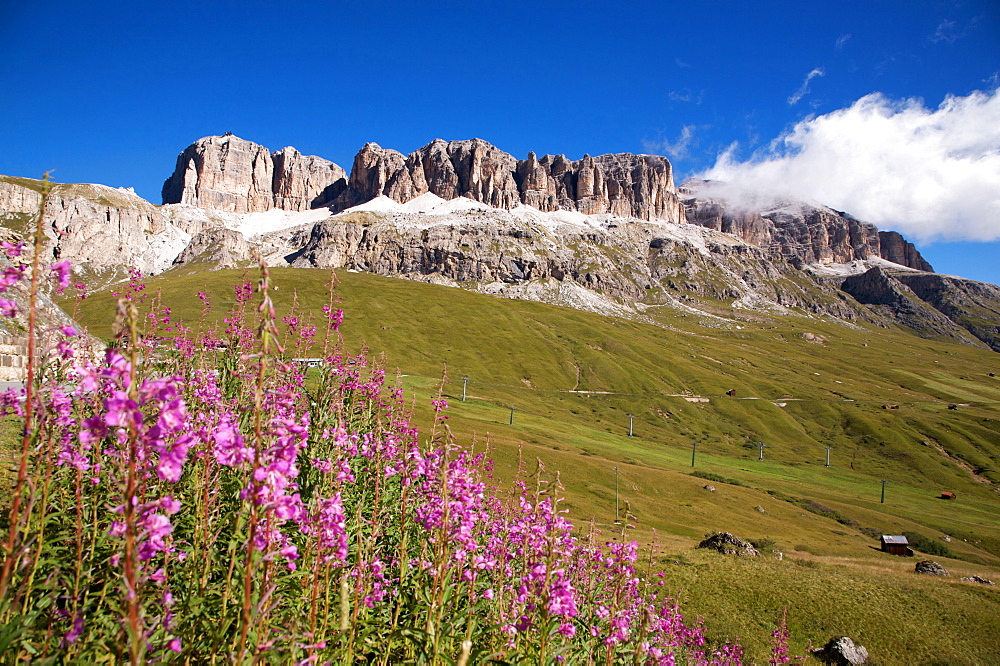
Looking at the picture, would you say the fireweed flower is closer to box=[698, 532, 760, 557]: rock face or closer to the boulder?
the boulder

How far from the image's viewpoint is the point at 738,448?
119m

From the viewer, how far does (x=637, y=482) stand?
59.2 meters

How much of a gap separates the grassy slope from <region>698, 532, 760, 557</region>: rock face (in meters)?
2.55

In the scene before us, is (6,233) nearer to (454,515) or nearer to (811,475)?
(454,515)

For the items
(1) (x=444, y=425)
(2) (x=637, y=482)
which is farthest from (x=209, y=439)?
(2) (x=637, y=482)

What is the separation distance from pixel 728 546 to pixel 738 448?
303 ft

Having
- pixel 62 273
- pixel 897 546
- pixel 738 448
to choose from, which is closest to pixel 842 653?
pixel 62 273

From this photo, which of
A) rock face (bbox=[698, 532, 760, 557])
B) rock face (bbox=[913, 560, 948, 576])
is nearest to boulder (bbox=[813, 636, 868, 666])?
rock face (bbox=[698, 532, 760, 557])

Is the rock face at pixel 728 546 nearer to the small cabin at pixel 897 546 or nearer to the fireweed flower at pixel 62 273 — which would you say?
the small cabin at pixel 897 546

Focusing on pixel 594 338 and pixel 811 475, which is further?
pixel 594 338

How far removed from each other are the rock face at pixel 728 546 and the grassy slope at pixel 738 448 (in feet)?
8.35

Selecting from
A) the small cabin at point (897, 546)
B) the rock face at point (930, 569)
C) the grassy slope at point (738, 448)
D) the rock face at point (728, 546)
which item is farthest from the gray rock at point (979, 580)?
the small cabin at point (897, 546)

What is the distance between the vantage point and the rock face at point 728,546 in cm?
3625

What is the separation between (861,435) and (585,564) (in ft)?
522
